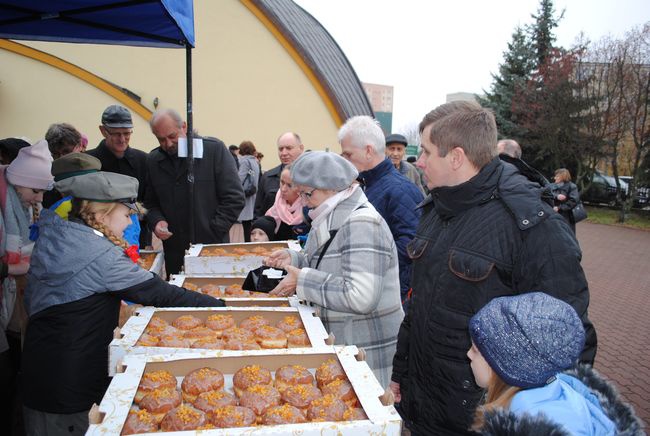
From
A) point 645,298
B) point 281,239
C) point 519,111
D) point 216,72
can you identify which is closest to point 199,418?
point 281,239

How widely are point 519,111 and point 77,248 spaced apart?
79.1ft

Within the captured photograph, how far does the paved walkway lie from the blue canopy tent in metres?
4.77

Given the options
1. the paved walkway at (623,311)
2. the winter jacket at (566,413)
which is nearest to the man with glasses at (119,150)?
the winter jacket at (566,413)

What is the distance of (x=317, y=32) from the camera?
574 inches

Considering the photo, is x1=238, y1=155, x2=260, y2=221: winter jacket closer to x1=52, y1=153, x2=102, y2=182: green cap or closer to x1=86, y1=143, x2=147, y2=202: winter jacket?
x1=86, y1=143, x2=147, y2=202: winter jacket

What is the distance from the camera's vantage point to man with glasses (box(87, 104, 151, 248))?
4.75 metres

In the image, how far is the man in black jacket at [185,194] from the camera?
4.48 meters

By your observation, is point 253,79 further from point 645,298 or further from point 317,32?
point 645,298

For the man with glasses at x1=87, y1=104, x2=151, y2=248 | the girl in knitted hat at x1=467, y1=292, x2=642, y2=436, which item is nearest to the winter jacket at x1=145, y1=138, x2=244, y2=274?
the man with glasses at x1=87, y1=104, x2=151, y2=248

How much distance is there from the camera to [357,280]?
86.3 inches

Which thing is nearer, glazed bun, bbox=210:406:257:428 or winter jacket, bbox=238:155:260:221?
glazed bun, bbox=210:406:257:428

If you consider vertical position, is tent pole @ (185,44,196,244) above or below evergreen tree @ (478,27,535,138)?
below

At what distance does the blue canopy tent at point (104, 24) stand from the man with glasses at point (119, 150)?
2.34 ft

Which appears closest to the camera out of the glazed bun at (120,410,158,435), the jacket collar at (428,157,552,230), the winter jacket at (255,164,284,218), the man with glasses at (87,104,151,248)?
the glazed bun at (120,410,158,435)
